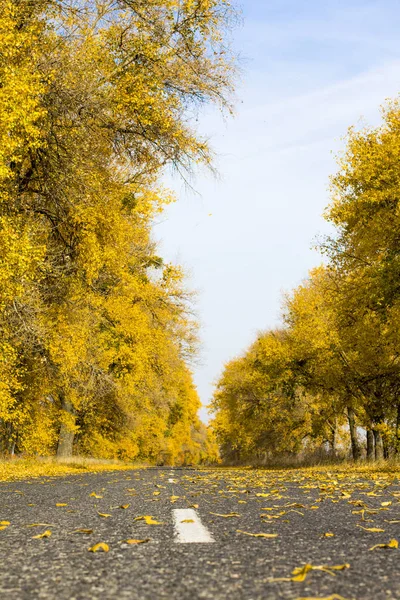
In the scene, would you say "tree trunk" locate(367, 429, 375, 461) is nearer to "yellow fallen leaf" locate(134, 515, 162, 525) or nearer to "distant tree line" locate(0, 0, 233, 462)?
"distant tree line" locate(0, 0, 233, 462)

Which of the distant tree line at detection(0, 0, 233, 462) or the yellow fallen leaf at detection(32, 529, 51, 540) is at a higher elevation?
the distant tree line at detection(0, 0, 233, 462)

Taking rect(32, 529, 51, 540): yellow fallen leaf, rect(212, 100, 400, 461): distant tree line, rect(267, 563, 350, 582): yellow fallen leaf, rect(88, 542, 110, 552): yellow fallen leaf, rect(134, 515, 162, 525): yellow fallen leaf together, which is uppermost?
rect(212, 100, 400, 461): distant tree line

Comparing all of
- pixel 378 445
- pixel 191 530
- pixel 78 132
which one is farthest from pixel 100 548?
pixel 378 445

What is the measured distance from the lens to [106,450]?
3806cm

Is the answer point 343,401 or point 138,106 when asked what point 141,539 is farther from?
point 343,401

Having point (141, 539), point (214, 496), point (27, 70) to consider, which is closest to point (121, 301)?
point (27, 70)

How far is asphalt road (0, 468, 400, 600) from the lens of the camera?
98.5 inches

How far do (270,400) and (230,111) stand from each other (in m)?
23.9

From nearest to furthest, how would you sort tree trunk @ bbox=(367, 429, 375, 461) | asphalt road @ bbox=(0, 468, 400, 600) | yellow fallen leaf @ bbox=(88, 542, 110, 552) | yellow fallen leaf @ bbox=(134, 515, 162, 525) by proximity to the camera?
asphalt road @ bbox=(0, 468, 400, 600) < yellow fallen leaf @ bbox=(88, 542, 110, 552) < yellow fallen leaf @ bbox=(134, 515, 162, 525) < tree trunk @ bbox=(367, 429, 375, 461)

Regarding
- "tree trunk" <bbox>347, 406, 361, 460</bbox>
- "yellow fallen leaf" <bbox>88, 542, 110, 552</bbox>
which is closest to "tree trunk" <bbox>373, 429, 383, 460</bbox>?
"tree trunk" <bbox>347, 406, 361, 460</bbox>

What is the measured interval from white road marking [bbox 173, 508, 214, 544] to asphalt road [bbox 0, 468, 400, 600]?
0.04m

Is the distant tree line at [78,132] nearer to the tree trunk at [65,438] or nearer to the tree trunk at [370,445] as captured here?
the tree trunk at [65,438]

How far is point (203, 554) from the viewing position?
323 centimetres

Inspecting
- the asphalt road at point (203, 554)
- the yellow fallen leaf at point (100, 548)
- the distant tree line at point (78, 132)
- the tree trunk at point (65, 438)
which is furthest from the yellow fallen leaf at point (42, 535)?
the tree trunk at point (65, 438)
